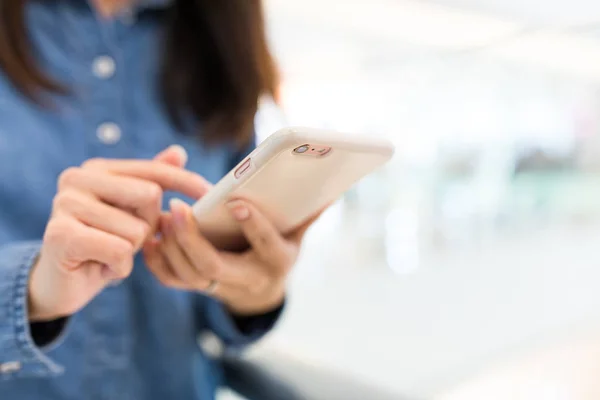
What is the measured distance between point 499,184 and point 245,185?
5.56ft

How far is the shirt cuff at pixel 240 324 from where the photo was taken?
1.43 ft

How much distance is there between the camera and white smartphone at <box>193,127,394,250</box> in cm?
22

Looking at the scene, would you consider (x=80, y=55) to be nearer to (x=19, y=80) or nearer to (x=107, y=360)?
(x=19, y=80)

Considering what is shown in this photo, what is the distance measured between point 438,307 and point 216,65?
1109 mm

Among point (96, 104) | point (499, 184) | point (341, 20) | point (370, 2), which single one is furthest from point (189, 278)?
point (499, 184)

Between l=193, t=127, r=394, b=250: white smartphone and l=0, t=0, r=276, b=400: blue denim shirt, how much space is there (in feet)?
0.48

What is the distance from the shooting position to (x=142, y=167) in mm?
301

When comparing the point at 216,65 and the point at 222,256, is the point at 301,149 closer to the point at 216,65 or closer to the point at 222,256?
the point at 222,256

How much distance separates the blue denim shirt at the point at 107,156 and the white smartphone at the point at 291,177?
0.48 ft

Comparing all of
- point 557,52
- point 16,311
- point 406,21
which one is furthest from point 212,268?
point 406,21

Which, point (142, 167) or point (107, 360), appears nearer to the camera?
point (142, 167)

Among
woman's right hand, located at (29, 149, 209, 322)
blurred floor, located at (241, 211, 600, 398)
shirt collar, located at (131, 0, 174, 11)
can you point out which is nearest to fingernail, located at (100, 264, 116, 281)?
woman's right hand, located at (29, 149, 209, 322)

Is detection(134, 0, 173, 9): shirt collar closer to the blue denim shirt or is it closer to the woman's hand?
the blue denim shirt

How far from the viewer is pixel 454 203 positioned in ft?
6.27
